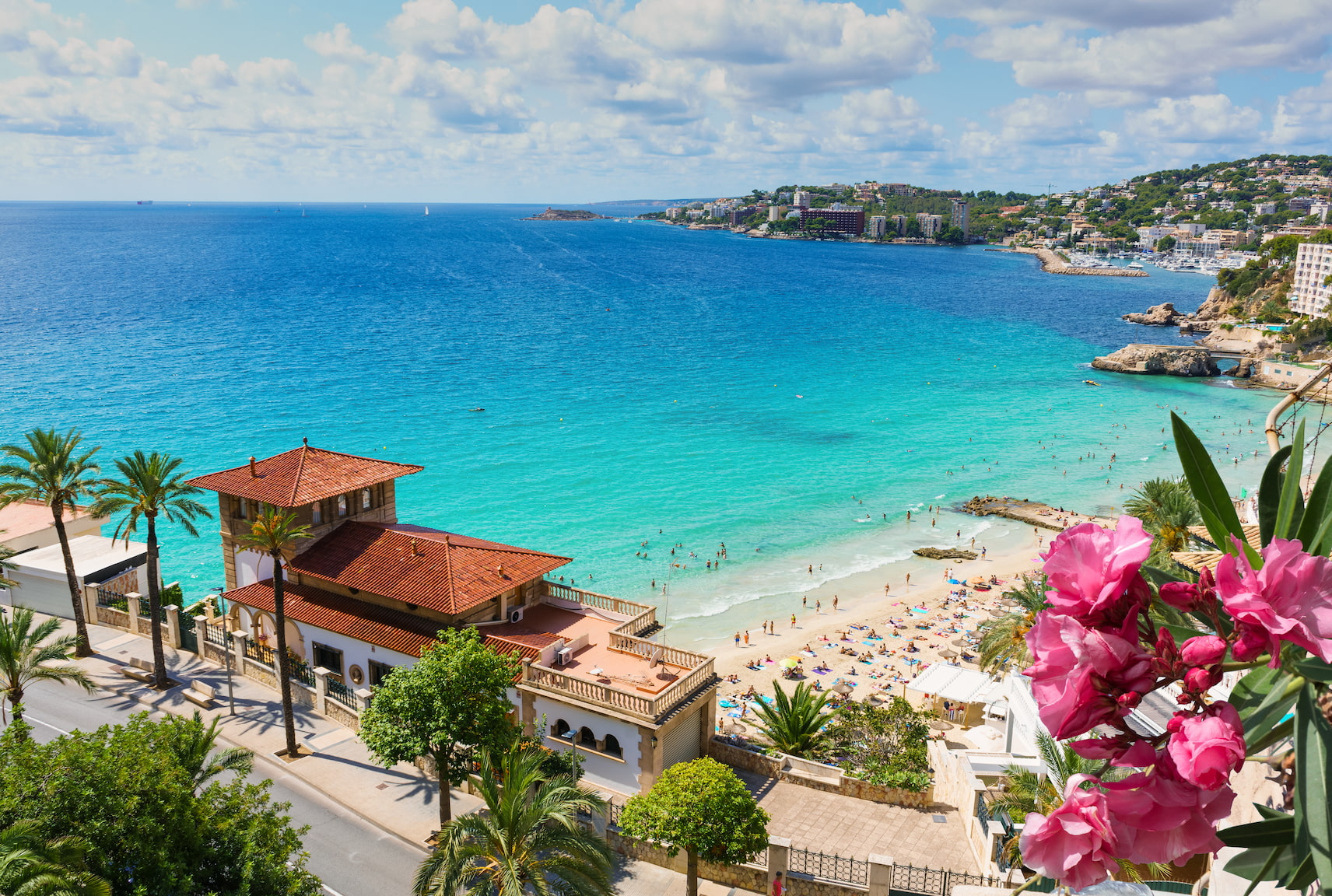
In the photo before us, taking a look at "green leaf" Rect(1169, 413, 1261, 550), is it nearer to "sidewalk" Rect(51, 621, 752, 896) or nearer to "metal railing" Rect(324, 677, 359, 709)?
"sidewalk" Rect(51, 621, 752, 896)

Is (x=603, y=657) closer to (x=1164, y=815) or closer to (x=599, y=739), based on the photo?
(x=599, y=739)

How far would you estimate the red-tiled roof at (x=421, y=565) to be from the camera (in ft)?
94.3

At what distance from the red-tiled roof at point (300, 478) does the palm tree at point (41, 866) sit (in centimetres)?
1868

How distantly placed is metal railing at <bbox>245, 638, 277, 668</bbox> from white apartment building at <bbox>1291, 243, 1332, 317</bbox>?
13599cm

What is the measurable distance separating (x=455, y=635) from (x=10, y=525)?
29.9 metres

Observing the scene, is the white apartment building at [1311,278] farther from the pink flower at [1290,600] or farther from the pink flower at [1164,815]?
the pink flower at [1164,815]

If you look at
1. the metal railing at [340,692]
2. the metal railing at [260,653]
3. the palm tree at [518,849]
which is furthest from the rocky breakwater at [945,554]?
the palm tree at [518,849]

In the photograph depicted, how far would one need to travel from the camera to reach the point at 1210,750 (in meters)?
2.45

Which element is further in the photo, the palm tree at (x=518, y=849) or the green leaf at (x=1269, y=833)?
the palm tree at (x=518, y=849)

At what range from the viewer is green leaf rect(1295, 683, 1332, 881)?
2.51 m

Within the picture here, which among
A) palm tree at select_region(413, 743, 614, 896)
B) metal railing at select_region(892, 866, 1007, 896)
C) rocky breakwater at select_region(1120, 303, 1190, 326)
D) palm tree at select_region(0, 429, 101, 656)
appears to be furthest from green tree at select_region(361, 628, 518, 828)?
rocky breakwater at select_region(1120, 303, 1190, 326)

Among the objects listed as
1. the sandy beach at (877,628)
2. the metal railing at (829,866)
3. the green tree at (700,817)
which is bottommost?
the sandy beach at (877,628)

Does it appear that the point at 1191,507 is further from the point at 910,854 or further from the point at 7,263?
the point at 7,263

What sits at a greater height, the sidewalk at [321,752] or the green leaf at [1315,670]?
the green leaf at [1315,670]
